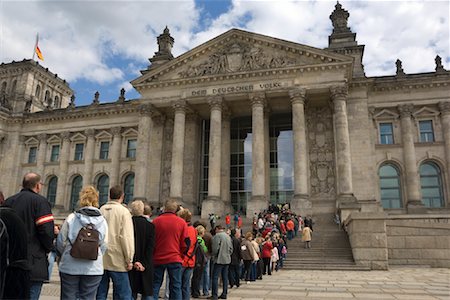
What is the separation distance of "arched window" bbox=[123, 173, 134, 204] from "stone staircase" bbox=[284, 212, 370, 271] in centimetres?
2096

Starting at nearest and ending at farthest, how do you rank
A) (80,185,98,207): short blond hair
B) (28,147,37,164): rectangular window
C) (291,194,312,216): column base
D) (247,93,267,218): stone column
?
(80,185,98,207): short blond hair < (291,194,312,216): column base < (247,93,267,218): stone column < (28,147,37,164): rectangular window

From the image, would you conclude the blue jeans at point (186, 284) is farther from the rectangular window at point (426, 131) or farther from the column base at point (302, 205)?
the rectangular window at point (426, 131)

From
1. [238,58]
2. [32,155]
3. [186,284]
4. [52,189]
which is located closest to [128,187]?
[52,189]

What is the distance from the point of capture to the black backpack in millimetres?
5156

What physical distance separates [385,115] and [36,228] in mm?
33309

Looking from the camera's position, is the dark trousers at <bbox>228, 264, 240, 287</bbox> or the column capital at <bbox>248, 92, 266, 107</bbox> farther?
the column capital at <bbox>248, 92, 266, 107</bbox>

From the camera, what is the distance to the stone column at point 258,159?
29.7 metres

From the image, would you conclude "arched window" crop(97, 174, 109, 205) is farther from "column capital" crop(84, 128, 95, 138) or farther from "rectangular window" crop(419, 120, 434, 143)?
"rectangular window" crop(419, 120, 434, 143)

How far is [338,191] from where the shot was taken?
29672 millimetres

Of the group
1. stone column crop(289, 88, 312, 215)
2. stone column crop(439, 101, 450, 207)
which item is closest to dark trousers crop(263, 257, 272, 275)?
stone column crop(289, 88, 312, 215)

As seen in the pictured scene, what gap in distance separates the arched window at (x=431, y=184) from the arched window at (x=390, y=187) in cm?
195

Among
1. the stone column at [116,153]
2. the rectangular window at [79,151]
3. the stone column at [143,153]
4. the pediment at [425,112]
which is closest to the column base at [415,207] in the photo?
the pediment at [425,112]

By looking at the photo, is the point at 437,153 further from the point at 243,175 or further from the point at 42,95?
the point at 42,95

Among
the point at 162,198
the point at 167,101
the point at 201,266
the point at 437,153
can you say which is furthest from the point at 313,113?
the point at 201,266
